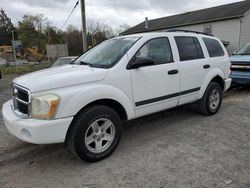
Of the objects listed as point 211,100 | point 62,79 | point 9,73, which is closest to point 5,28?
point 9,73

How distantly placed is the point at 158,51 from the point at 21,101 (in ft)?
8.09

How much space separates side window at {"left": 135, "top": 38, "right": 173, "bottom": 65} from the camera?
168 inches

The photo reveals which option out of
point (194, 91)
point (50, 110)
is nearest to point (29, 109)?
point (50, 110)

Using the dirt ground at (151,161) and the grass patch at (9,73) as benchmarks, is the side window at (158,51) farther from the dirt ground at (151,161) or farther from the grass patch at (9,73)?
the grass patch at (9,73)

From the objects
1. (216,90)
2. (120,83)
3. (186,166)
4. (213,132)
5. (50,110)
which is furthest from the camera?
(216,90)

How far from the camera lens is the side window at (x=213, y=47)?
5505 mm

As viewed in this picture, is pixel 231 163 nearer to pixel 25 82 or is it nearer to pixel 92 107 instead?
pixel 92 107

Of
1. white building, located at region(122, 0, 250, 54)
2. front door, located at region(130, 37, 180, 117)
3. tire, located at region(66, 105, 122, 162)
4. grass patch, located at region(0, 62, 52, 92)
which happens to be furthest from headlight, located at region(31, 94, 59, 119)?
white building, located at region(122, 0, 250, 54)

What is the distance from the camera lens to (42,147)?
4191 mm

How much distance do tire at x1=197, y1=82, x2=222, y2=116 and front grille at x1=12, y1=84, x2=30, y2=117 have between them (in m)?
3.66

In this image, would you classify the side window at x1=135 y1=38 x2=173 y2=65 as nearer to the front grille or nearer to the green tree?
the front grille

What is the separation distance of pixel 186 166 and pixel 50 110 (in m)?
1.98

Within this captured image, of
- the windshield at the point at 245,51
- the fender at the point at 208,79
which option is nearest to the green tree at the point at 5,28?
the windshield at the point at 245,51

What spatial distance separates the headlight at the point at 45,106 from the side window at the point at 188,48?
2.70m
